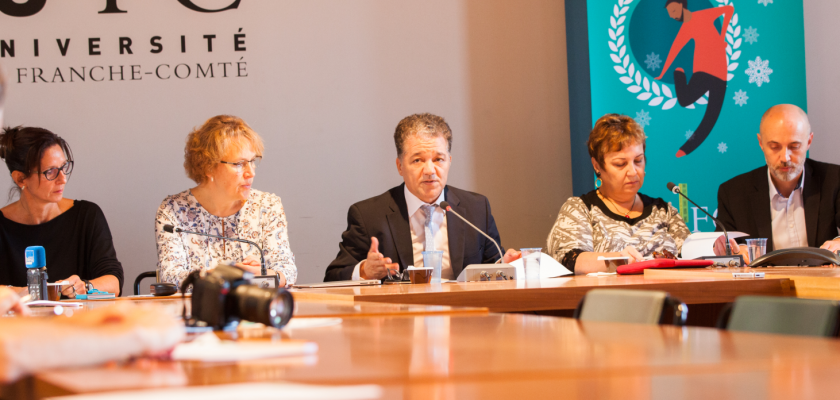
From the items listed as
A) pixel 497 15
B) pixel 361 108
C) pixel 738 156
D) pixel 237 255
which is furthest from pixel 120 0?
pixel 738 156

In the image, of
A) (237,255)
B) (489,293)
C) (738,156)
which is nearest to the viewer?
(489,293)

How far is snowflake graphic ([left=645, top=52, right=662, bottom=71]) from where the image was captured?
427 centimetres

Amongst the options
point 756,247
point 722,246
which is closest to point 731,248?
point 722,246

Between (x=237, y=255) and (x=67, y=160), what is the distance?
993 mm

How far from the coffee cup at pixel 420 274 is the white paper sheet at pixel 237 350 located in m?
1.66

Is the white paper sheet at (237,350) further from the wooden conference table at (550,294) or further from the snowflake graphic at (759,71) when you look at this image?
the snowflake graphic at (759,71)

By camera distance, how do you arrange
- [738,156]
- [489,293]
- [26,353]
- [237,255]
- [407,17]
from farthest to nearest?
[407,17]
[738,156]
[237,255]
[489,293]
[26,353]

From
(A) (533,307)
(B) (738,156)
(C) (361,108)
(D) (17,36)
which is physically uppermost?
(D) (17,36)

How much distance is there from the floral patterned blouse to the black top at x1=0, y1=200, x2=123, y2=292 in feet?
1.66

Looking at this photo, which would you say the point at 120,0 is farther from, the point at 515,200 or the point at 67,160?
the point at 515,200

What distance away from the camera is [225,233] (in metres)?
3.39

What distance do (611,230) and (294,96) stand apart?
2.07m

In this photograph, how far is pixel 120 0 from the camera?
14.3 feet

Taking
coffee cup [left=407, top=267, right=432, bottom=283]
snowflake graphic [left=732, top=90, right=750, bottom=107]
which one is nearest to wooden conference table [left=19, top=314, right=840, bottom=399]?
coffee cup [left=407, top=267, right=432, bottom=283]
